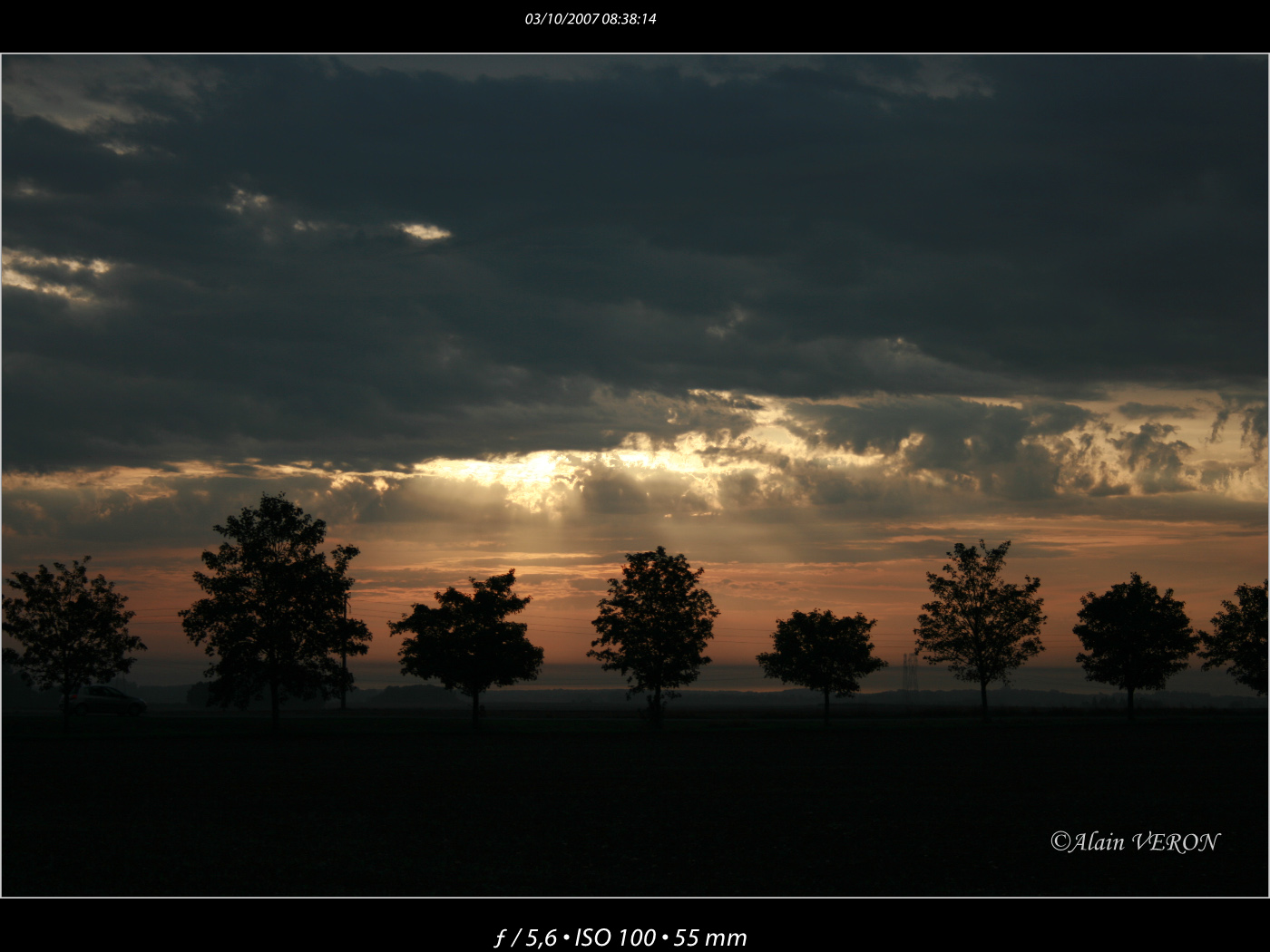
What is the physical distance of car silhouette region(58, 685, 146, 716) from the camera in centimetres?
6488

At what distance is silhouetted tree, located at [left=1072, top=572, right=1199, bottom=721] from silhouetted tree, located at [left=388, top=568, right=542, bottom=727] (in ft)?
158

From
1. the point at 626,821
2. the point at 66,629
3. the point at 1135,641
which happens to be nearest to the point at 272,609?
the point at 66,629

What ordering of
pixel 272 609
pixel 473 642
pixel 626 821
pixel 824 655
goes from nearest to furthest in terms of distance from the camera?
1. pixel 626 821
2. pixel 272 609
3. pixel 473 642
4. pixel 824 655

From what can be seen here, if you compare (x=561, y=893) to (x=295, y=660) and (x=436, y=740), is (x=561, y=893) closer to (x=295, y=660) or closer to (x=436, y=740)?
(x=436, y=740)

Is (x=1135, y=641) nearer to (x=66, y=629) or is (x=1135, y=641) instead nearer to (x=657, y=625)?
(x=657, y=625)

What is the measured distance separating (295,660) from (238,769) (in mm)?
23839

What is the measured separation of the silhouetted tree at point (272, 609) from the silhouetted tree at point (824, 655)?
128ft

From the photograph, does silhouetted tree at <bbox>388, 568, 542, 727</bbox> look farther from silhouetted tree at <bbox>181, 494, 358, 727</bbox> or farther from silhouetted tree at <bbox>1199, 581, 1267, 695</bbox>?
silhouetted tree at <bbox>1199, 581, 1267, 695</bbox>

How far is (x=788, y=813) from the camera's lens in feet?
60.1

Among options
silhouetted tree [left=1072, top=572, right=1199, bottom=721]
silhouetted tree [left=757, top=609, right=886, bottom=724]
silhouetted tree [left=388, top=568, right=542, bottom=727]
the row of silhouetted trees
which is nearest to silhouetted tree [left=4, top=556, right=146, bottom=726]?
the row of silhouetted trees

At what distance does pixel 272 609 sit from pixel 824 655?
145ft

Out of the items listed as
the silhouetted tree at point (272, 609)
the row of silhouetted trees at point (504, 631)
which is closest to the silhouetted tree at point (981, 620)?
the row of silhouetted trees at point (504, 631)

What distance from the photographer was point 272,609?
169 ft
